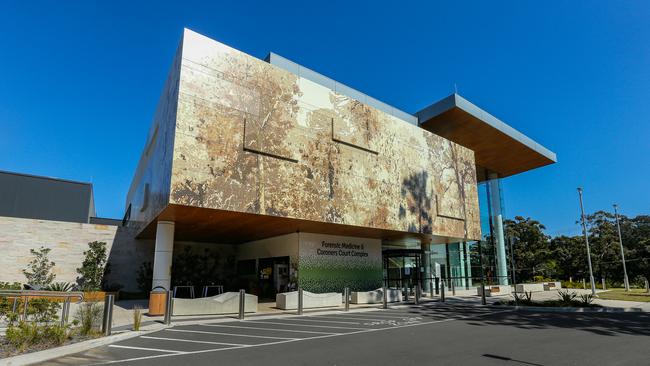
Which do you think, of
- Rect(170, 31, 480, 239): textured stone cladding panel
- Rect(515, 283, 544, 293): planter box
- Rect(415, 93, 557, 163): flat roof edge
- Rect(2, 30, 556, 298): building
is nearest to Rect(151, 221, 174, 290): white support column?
Rect(2, 30, 556, 298): building

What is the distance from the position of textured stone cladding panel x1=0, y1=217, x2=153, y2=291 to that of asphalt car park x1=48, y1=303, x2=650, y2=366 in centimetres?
1570

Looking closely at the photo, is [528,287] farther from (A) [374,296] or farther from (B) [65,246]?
(B) [65,246]

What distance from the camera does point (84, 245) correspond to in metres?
24.8

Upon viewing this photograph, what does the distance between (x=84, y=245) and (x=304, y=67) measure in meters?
17.5

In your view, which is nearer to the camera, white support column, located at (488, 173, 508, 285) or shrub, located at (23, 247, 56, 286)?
shrub, located at (23, 247, 56, 286)

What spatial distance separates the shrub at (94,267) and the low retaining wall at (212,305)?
Answer: 11.9m

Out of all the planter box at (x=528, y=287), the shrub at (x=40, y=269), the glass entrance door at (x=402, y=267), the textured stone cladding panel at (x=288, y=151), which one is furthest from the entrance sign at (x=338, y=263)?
the shrub at (x=40, y=269)

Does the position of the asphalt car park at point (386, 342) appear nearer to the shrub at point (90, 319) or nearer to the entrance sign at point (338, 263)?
the shrub at point (90, 319)

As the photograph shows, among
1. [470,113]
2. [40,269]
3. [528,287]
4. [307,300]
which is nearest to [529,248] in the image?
[528,287]

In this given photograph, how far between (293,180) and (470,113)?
54.8 feet

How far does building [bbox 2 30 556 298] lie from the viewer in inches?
603

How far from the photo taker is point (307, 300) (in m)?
18.1

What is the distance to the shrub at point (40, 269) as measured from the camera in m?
22.2

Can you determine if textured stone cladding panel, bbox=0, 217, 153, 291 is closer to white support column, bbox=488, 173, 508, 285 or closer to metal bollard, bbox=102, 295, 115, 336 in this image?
metal bollard, bbox=102, 295, 115, 336
